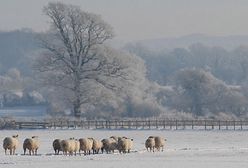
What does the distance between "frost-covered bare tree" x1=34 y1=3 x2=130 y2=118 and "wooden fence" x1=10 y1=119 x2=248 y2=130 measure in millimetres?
9094

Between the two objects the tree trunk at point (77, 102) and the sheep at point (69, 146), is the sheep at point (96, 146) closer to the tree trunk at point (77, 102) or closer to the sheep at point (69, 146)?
the sheep at point (69, 146)

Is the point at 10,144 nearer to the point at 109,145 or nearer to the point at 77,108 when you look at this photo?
the point at 109,145

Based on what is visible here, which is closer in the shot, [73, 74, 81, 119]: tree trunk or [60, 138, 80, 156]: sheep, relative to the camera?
[60, 138, 80, 156]: sheep

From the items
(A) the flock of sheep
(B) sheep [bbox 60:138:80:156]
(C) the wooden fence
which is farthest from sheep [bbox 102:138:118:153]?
(C) the wooden fence

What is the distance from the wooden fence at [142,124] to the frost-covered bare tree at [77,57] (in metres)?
9.09

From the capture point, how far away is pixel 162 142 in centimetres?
5159

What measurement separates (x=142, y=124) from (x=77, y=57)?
Answer: 15529 millimetres

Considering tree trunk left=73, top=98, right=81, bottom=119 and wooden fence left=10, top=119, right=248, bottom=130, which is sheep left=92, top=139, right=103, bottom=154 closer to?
wooden fence left=10, top=119, right=248, bottom=130

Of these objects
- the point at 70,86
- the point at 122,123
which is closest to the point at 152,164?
the point at 122,123

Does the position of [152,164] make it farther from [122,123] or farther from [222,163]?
[122,123]

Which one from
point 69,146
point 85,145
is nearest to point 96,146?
point 85,145

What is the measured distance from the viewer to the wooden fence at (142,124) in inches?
3009

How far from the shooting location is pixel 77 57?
9025 centimetres

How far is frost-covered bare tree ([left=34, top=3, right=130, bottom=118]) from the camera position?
3477 inches
